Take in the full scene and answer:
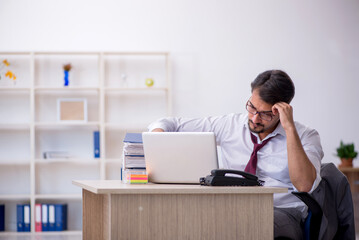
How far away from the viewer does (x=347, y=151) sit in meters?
5.42

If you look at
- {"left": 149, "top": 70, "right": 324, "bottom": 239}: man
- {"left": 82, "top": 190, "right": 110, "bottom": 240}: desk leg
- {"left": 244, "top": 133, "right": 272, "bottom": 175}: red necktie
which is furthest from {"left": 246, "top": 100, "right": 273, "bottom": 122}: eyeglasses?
{"left": 82, "top": 190, "right": 110, "bottom": 240}: desk leg

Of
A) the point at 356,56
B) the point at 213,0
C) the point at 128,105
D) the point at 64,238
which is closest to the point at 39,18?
the point at 128,105

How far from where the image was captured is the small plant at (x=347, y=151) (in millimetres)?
5387

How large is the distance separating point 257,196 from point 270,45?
4.07 meters

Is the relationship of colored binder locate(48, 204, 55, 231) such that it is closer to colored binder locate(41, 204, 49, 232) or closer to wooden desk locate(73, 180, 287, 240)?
colored binder locate(41, 204, 49, 232)

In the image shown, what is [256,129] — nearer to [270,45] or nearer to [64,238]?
[64,238]

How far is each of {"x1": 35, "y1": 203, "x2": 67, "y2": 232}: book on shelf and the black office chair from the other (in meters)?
3.62

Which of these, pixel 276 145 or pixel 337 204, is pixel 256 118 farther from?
pixel 337 204

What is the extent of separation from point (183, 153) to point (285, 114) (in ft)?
1.86

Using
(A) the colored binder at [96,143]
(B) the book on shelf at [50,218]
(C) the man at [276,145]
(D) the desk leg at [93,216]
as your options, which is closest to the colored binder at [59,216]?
(B) the book on shelf at [50,218]

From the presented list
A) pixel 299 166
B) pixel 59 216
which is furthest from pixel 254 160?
pixel 59 216

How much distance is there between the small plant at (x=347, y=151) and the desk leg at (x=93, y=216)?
338cm

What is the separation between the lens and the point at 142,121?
5809mm

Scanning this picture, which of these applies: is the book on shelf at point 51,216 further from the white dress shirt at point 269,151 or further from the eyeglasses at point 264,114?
the eyeglasses at point 264,114
